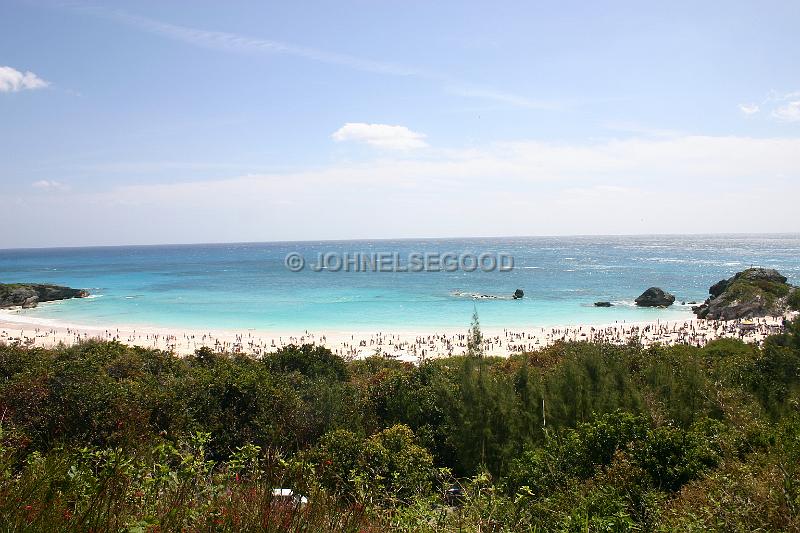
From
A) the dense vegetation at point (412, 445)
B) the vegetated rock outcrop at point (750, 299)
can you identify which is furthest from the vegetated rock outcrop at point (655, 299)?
the dense vegetation at point (412, 445)

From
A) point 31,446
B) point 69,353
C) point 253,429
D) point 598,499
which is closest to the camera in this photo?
point 598,499

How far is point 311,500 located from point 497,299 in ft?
188

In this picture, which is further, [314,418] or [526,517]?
[314,418]

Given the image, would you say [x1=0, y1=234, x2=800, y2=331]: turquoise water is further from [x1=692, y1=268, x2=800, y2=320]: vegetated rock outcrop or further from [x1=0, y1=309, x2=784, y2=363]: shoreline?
[x1=692, y1=268, x2=800, y2=320]: vegetated rock outcrop

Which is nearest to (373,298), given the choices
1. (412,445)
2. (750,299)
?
(750,299)

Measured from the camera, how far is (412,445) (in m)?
11.2

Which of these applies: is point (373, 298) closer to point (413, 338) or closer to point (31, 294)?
point (413, 338)

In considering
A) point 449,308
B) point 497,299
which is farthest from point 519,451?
point 497,299

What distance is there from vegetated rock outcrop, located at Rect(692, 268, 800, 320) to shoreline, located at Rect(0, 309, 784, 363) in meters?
1.84

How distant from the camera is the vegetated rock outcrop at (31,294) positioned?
58.7 meters

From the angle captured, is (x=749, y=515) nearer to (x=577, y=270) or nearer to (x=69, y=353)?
(x=69, y=353)

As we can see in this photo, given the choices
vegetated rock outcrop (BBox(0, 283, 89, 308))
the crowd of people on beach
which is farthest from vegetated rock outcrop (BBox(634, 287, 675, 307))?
vegetated rock outcrop (BBox(0, 283, 89, 308))

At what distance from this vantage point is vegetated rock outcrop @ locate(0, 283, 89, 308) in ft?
192

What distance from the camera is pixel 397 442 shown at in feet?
36.1
